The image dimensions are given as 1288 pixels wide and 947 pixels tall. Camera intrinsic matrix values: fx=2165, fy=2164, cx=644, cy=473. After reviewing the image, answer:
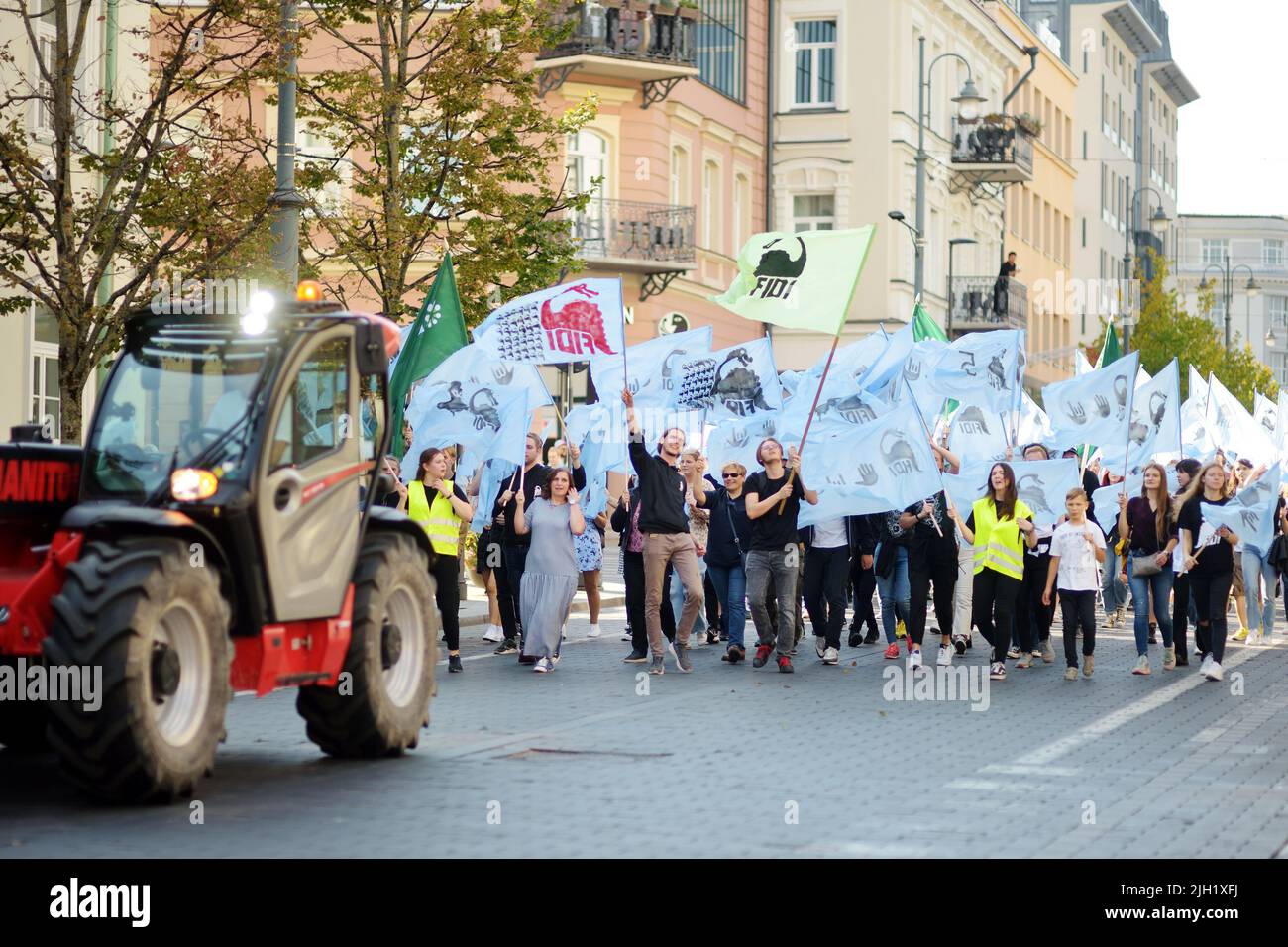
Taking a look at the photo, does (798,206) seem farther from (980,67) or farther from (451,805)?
(451,805)

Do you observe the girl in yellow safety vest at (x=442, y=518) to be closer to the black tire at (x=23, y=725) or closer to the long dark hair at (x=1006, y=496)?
the long dark hair at (x=1006, y=496)

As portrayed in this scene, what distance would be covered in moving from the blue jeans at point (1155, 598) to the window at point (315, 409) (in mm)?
9175

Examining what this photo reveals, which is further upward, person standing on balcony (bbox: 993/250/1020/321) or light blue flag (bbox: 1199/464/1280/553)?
person standing on balcony (bbox: 993/250/1020/321)

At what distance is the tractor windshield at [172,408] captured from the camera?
1030 centimetres

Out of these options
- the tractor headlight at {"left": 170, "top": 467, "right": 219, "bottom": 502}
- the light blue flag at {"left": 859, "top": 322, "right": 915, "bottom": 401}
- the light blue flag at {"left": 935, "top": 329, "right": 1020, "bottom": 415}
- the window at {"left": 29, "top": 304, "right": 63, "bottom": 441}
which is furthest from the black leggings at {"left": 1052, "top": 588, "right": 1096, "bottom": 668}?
the window at {"left": 29, "top": 304, "right": 63, "bottom": 441}

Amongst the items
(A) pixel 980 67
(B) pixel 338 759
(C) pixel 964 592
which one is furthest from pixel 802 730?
(A) pixel 980 67

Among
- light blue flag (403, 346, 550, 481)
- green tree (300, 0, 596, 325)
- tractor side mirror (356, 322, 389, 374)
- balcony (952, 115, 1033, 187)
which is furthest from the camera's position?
balcony (952, 115, 1033, 187)

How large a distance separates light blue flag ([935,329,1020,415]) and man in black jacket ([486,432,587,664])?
19.3ft

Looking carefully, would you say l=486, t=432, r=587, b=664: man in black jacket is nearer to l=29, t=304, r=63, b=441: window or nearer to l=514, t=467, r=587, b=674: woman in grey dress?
l=514, t=467, r=587, b=674: woman in grey dress

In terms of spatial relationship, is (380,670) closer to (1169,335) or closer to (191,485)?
(191,485)

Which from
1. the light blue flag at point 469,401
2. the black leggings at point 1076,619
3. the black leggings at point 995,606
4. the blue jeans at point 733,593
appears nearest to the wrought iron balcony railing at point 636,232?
the light blue flag at point 469,401

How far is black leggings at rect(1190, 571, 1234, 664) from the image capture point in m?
17.1

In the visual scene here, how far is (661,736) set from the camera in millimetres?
12633
